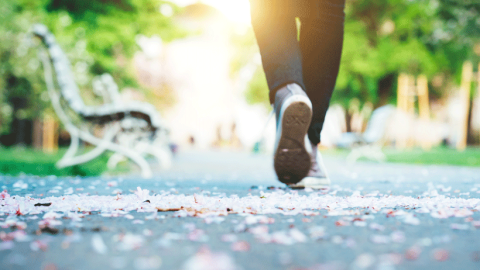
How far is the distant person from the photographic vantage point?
6.27ft

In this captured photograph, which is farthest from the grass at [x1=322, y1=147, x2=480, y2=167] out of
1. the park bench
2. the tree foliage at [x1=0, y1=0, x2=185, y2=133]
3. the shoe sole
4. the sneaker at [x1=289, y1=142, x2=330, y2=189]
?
the tree foliage at [x1=0, y1=0, x2=185, y2=133]

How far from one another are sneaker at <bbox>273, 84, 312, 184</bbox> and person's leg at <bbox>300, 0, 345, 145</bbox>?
0.31 m

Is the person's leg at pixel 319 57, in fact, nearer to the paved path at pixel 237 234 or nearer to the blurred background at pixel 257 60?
the paved path at pixel 237 234

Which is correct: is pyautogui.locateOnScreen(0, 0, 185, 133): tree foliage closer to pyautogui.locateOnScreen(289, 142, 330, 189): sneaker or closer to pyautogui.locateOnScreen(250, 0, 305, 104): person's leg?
pyautogui.locateOnScreen(250, 0, 305, 104): person's leg

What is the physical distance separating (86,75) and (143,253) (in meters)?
15.1

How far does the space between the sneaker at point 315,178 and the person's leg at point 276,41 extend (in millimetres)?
457

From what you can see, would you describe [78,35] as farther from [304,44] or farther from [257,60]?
[257,60]

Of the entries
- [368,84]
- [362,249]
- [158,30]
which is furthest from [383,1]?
[362,249]

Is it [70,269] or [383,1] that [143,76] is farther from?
[70,269]

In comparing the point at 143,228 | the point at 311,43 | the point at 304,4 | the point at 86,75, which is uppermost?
the point at 86,75

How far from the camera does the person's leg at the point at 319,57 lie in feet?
7.25

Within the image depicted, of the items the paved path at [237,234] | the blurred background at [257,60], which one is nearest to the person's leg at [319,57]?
the paved path at [237,234]

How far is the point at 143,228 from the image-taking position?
1208 millimetres

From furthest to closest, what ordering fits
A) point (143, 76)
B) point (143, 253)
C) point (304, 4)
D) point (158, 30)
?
point (143, 76) → point (158, 30) → point (304, 4) → point (143, 253)
